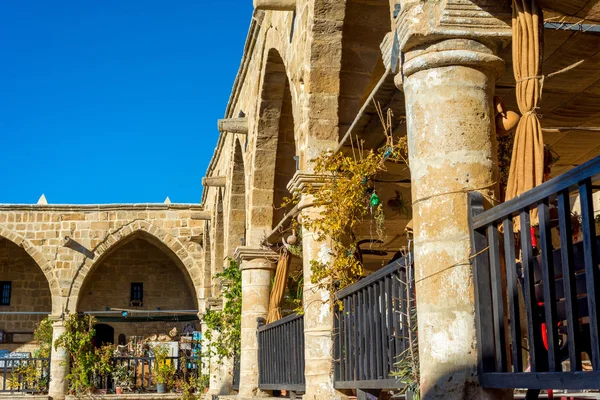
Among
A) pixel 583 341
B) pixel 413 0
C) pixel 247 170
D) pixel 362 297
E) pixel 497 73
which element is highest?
pixel 247 170

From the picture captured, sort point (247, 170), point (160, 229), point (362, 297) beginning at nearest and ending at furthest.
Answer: point (362, 297) < point (247, 170) < point (160, 229)

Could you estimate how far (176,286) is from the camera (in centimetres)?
2156

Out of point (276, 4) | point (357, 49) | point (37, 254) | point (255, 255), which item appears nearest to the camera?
point (357, 49)

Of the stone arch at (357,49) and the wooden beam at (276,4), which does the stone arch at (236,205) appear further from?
the stone arch at (357,49)

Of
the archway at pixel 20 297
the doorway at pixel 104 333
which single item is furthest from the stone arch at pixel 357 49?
the doorway at pixel 104 333

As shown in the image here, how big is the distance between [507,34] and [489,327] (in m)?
1.31

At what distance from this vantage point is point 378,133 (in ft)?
20.1

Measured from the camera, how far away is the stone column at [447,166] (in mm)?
3266

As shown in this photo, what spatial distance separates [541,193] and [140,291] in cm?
1943

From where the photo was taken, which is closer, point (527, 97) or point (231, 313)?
point (527, 97)

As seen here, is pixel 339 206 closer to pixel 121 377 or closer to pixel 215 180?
pixel 215 180

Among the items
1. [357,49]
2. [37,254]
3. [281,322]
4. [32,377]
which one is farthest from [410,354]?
[37,254]

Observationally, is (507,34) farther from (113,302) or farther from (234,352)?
(113,302)

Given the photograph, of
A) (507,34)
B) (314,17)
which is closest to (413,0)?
(507,34)
